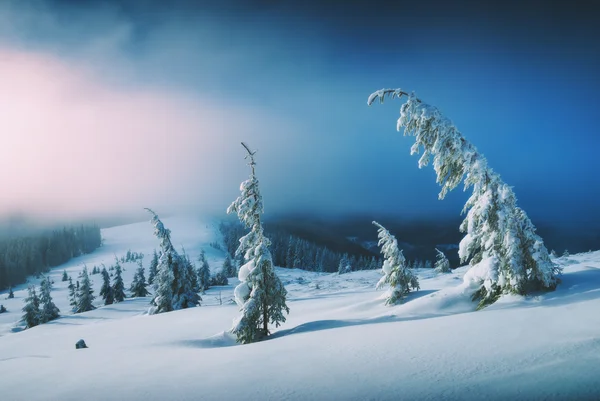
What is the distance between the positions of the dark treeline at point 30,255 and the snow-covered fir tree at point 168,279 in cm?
15241

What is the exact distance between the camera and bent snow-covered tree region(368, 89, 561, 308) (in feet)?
37.9

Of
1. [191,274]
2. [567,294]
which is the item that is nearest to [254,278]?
[567,294]

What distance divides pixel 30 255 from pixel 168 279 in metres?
174

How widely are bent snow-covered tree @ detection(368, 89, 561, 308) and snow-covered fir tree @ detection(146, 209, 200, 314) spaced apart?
29.2m

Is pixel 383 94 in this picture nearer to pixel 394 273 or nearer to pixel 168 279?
pixel 394 273

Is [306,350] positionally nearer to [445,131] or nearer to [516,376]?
[516,376]

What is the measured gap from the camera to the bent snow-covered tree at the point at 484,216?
11.6 m

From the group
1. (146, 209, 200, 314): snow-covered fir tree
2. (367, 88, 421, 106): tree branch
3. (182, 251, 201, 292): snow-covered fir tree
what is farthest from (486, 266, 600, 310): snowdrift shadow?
(182, 251, 201, 292): snow-covered fir tree

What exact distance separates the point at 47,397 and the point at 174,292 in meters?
29.9

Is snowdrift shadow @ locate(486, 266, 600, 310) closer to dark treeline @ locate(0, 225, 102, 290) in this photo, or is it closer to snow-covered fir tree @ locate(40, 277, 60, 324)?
snow-covered fir tree @ locate(40, 277, 60, 324)

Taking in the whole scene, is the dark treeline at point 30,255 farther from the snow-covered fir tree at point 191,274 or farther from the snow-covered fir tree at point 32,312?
the snow-covered fir tree at point 191,274

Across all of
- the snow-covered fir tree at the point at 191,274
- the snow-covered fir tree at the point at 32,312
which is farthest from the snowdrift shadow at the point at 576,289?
the snow-covered fir tree at the point at 32,312

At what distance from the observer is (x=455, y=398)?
5188 mm

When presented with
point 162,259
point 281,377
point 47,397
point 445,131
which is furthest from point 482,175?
point 162,259
